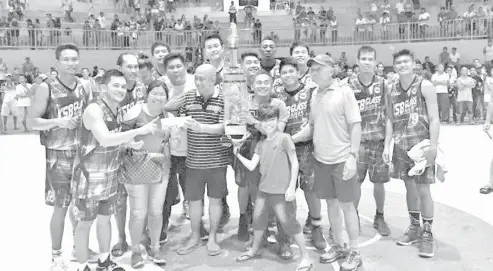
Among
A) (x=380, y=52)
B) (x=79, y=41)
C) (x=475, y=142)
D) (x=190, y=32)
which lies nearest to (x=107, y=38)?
(x=79, y=41)

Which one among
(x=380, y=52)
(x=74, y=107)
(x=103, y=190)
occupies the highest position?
(x=380, y=52)

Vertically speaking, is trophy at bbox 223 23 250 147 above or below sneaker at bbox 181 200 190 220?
above

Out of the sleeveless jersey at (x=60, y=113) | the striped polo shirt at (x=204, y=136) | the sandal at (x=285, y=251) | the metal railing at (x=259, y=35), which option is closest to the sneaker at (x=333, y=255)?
the sandal at (x=285, y=251)

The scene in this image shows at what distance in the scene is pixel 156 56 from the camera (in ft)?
18.1

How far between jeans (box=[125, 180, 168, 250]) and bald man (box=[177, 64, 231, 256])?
0.34 m

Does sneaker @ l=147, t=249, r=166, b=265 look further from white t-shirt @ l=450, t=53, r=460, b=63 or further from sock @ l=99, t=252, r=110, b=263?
white t-shirt @ l=450, t=53, r=460, b=63

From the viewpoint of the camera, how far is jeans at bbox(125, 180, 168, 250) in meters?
4.31

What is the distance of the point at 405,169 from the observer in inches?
188

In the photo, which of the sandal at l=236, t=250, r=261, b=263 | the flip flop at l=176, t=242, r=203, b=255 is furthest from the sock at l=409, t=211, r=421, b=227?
the flip flop at l=176, t=242, r=203, b=255

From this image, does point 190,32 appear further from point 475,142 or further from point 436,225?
point 436,225

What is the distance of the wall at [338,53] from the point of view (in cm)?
1864

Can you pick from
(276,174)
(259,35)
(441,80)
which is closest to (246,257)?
→ (276,174)

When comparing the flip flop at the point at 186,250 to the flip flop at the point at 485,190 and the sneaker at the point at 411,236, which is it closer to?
the sneaker at the point at 411,236

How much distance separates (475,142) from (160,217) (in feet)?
31.0
